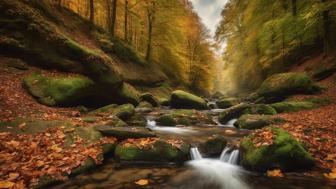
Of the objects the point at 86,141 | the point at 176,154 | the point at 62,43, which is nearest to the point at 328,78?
the point at 176,154

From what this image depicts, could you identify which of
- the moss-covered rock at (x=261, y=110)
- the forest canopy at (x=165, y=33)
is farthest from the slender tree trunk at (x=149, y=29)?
the moss-covered rock at (x=261, y=110)

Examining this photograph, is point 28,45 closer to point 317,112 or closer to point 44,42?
point 44,42

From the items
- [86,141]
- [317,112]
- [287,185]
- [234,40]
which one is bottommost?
[287,185]

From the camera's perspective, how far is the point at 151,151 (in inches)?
239

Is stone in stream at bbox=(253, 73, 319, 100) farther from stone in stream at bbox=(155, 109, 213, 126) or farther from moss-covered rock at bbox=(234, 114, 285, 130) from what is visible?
stone in stream at bbox=(155, 109, 213, 126)

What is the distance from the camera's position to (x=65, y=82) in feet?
32.1

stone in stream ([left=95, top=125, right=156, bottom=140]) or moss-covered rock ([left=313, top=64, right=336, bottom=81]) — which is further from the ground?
moss-covered rock ([left=313, top=64, right=336, bottom=81])

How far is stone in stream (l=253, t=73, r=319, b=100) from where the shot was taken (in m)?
13.0

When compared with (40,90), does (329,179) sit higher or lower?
lower

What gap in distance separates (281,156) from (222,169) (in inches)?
59.4

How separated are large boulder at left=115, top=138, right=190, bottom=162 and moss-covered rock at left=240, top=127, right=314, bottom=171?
1852mm

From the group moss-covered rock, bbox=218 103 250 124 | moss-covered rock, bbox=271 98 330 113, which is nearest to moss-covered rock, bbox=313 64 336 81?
moss-covered rock, bbox=271 98 330 113

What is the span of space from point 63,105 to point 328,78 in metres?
15.3

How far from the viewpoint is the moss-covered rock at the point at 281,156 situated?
5.18 metres
